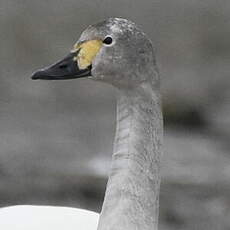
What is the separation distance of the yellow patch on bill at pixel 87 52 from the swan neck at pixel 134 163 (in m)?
0.12

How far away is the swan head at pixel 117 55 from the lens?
3.38 meters

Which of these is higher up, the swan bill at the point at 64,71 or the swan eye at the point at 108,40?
the swan eye at the point at 108,40

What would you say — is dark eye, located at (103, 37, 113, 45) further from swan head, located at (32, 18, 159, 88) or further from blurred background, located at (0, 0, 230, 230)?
blurred background, located at (0, 0, 230, 230)

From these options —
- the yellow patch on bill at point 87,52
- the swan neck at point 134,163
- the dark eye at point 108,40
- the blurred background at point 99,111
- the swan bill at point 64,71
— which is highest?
the blurred background at point 99,111

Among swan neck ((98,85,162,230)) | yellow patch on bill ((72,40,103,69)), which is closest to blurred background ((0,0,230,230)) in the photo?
swan neck ((98,85,162,230))

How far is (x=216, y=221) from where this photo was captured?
18.1 ft

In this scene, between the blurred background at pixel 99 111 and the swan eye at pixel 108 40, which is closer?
the swan eye at pixel 108 40

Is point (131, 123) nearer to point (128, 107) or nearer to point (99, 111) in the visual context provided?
point (128, 107)

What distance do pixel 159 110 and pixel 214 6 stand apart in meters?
3.48

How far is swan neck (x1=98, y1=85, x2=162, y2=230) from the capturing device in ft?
11.2

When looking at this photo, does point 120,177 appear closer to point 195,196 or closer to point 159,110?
point 159,110

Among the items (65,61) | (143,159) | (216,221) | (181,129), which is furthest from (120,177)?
(181,129)

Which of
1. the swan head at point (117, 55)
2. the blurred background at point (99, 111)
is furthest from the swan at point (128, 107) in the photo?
the blurred background at point (99, 111)

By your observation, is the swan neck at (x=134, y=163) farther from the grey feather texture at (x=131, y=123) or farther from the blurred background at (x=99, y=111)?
the blurred background at (x=99, y=111)
